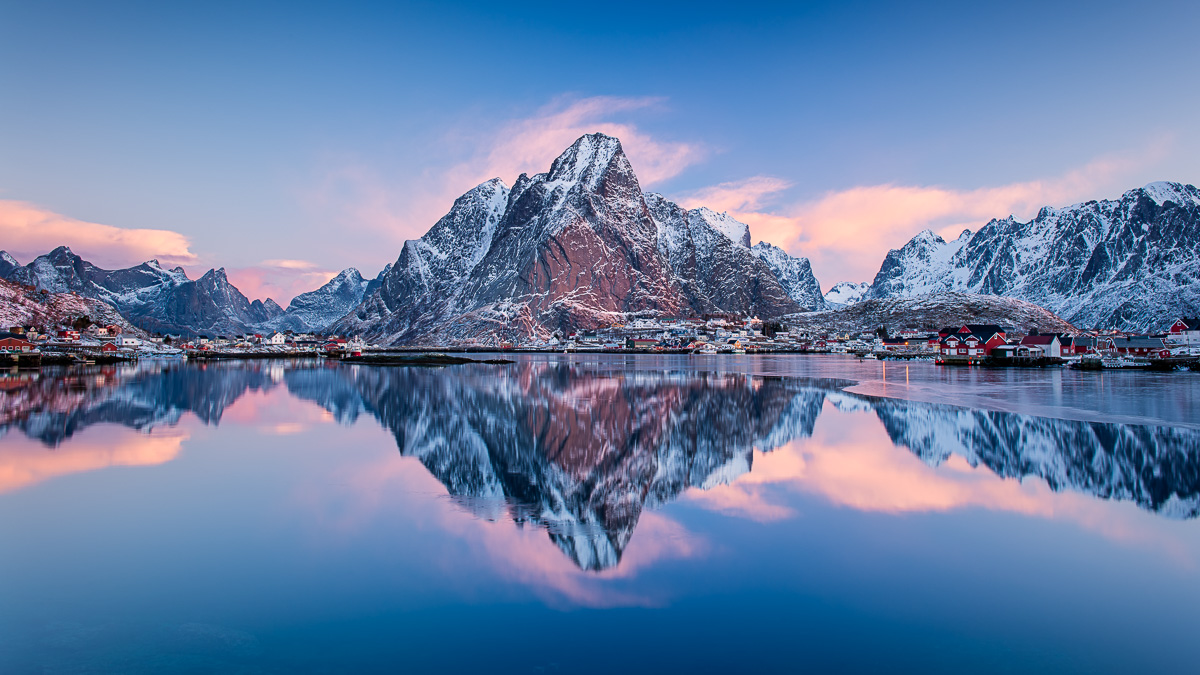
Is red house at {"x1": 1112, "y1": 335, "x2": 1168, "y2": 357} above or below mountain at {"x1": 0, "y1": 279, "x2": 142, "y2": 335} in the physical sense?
below

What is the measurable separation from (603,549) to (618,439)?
9536mm

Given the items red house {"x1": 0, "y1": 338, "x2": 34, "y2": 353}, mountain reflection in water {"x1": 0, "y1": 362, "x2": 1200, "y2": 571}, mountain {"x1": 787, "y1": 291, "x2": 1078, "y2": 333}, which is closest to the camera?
mountain reflection in water {"x1": 0, "y1": 362, "x2": 1200, "y2": 571}

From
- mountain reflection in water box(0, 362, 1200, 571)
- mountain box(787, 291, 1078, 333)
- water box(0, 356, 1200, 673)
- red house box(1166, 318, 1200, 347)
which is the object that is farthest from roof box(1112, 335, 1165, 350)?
mountain box(787, 291, 1078, 333)

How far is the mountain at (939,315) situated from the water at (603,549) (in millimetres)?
143442

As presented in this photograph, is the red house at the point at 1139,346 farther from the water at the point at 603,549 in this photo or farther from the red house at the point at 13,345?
the red house at the point at 13,345

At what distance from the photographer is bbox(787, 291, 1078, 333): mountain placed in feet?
485

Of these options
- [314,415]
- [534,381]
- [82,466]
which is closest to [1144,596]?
[82,466]

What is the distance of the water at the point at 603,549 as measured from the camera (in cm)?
626

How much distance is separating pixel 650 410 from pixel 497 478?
12.9 meters

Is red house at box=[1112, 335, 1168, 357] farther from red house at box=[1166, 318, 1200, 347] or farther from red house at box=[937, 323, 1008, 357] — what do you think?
red house at box=[937, 323, 1008, 357]

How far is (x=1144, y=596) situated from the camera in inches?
297

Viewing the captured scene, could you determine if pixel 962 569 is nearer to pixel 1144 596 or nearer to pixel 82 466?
pixel 1144 596

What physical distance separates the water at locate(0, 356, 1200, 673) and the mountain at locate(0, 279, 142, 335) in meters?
113

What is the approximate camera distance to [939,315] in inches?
6112
